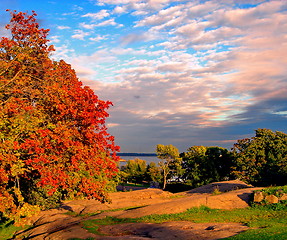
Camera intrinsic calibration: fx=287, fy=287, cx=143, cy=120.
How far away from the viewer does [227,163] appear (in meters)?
72.4

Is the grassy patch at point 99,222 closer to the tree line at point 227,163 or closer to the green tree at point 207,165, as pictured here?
the tree line at point 227,163

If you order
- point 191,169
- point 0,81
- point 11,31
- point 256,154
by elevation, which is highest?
point 11,31

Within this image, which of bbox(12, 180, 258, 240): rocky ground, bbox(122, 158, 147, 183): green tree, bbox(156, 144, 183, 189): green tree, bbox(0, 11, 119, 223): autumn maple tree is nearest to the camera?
bbox(0, 11, 119, 223): autumn maple tree

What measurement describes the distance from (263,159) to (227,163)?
57.0 feet

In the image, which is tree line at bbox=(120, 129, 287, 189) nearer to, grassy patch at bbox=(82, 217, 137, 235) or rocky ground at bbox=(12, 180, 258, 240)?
rocky ground at bbox=(12, 180, 258, 240)

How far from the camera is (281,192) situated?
25.3 meters

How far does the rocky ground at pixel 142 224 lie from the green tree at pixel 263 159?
1515 centimetres

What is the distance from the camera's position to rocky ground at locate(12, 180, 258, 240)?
17328mm

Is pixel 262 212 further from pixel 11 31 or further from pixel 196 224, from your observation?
pixel 11 31

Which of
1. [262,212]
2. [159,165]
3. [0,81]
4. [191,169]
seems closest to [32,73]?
[0,81]

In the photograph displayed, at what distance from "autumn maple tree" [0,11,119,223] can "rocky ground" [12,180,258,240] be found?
16.0ft

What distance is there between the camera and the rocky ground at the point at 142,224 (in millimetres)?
17328

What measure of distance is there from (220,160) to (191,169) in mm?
7680

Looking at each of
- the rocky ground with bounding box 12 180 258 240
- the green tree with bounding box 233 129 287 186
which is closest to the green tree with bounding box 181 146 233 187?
the green tree with bounding box 233 129 287 186
